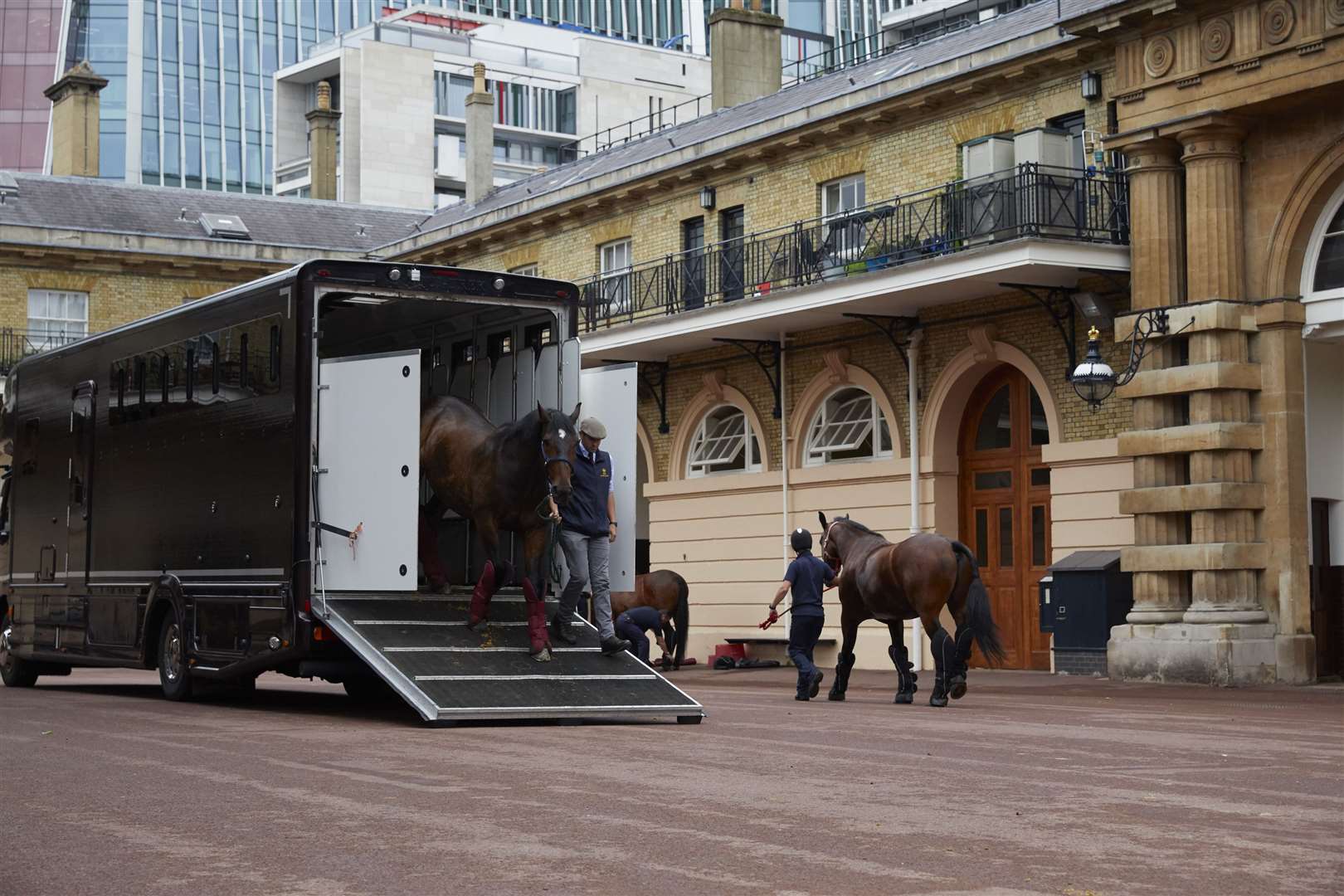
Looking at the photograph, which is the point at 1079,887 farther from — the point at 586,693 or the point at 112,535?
the point at 112,535

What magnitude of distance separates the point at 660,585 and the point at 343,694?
6089mm

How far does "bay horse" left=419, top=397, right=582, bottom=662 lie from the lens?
48.4 ft

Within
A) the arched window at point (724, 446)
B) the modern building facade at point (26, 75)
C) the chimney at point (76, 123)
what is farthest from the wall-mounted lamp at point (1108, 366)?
the modern building facade at point (26, 75)

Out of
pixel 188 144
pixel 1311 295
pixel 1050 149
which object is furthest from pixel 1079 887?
pixel 188 144

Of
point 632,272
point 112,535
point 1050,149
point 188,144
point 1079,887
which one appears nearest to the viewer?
point 1079,887

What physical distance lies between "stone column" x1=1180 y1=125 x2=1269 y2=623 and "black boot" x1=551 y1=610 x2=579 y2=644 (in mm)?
8497

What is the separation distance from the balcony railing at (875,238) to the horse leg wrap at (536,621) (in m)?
9.92

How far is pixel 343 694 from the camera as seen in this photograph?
20.0 meters

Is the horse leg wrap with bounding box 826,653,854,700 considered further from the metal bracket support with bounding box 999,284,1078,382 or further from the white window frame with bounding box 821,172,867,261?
the white window frame with bounding box 821,172,867,261

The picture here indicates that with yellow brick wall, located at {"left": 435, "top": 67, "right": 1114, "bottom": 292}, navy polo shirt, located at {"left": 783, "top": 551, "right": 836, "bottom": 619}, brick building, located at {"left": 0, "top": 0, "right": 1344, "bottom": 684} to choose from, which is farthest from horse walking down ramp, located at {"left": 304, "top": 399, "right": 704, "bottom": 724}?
yellow brick wall, located at {"left": 435, "top": 67, "right": 1114, "bottom": 292}

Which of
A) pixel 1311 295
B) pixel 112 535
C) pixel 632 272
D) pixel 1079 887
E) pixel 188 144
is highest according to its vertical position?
pixel 188 144

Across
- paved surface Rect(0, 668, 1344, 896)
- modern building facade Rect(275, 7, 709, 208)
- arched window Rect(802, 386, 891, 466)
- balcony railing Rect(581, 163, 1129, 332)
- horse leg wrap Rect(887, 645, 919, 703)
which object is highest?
modern building facade Rect(275, 7, 709, 208)

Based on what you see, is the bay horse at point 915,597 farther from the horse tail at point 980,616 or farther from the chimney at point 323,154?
the chimney at point 323,154

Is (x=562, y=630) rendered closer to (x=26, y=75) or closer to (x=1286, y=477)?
(x=1286, y=477)
